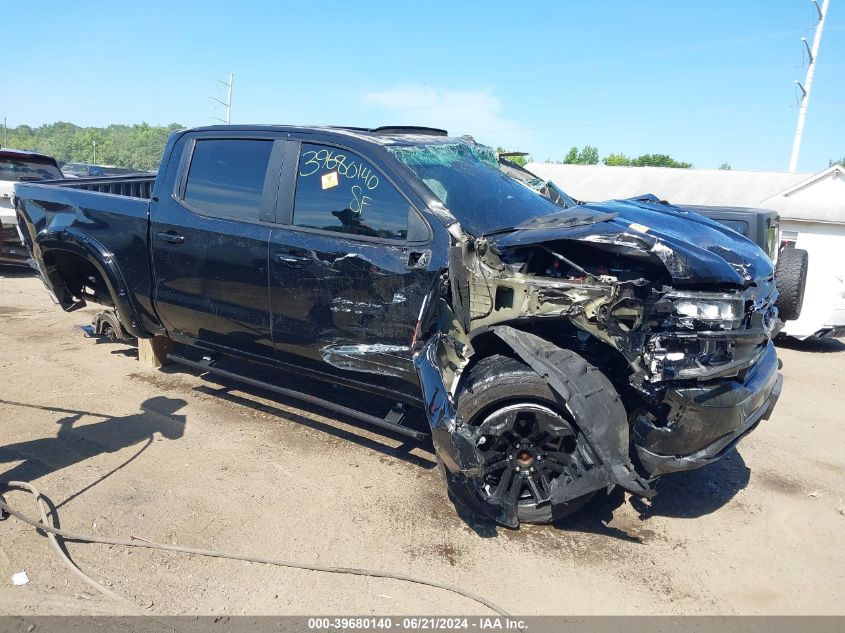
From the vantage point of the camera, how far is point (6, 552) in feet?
10.2

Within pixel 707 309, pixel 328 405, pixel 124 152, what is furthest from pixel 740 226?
pixel 124 152

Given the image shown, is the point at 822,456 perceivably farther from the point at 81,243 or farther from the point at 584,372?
the point at 81,243

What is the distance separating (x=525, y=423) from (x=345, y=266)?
55.5 inches

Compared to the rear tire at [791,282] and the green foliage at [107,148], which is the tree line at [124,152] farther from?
the rear tire at [791,282]

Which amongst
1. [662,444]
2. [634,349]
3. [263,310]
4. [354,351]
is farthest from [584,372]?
[263,310]

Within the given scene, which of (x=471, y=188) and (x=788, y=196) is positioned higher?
(x=788, y=196)

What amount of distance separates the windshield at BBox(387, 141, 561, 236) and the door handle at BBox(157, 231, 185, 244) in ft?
5.61

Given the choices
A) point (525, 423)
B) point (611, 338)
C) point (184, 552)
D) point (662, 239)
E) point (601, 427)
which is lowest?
point (184, 552)

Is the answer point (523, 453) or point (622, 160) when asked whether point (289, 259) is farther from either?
point (622, 160)

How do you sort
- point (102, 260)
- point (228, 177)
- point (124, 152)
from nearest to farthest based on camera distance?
1. point (228, 177)
2. point (102, 260)
3. point (124, 152)

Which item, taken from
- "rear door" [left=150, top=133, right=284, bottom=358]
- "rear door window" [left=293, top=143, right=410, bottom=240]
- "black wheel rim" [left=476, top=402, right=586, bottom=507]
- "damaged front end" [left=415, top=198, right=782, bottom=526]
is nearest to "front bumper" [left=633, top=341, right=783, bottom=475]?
"damaged front end" [left=415, top=198, right=782, bottom=526]

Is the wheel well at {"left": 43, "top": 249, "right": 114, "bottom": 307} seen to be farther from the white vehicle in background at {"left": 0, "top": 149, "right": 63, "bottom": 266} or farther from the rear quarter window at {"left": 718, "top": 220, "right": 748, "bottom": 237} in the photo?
the rear quarter window at {"left": 718, "top": 220, "right": 748, "bottom": 237}

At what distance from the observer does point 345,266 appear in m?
3.92

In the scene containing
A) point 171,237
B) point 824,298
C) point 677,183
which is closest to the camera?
point 171,237
